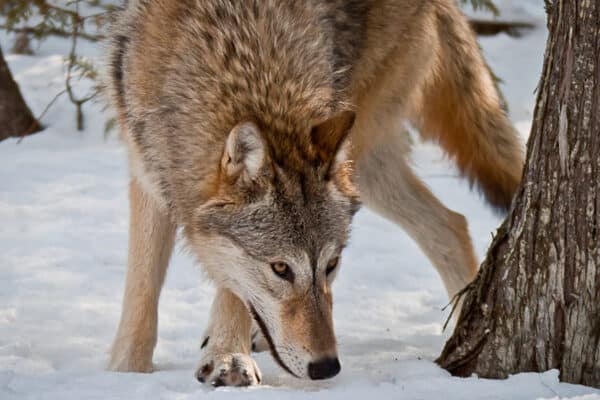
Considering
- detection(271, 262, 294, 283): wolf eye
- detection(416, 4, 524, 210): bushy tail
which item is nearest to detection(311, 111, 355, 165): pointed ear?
detection(271, 262, 294, 283): wolf eye

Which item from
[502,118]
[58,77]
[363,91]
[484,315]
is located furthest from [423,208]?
[58,77]

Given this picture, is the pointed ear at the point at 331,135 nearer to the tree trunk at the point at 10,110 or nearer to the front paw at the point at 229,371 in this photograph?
the front paw at the point at 229,371

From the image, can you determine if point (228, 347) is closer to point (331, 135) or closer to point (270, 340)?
point (270, 340)

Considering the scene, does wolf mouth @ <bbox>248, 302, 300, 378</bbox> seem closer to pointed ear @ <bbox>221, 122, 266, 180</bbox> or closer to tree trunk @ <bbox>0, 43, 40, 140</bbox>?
pointed ear @ <bbox>221, 122, 266, 180</bbox>

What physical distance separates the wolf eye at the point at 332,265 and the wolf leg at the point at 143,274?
893 millimetres

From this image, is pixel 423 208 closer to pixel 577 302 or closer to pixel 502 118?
pixel 502 118

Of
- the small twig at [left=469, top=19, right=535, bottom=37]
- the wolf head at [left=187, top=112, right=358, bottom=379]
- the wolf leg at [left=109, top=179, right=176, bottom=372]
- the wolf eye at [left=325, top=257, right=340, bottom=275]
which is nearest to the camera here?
the wolf head at [left=187, top=112, right=358, bottom=379]

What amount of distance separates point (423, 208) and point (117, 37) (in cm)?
184

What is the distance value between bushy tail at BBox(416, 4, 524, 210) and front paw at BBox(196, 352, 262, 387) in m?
1.64

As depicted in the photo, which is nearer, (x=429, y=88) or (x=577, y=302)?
(x=577, y=302)

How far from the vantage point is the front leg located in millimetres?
3270

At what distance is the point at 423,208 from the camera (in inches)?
183

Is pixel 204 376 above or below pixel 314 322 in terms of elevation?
below

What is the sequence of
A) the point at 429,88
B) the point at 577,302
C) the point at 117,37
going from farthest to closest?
the point at 429,88 → the point at 117,37 → the point at 577,302
